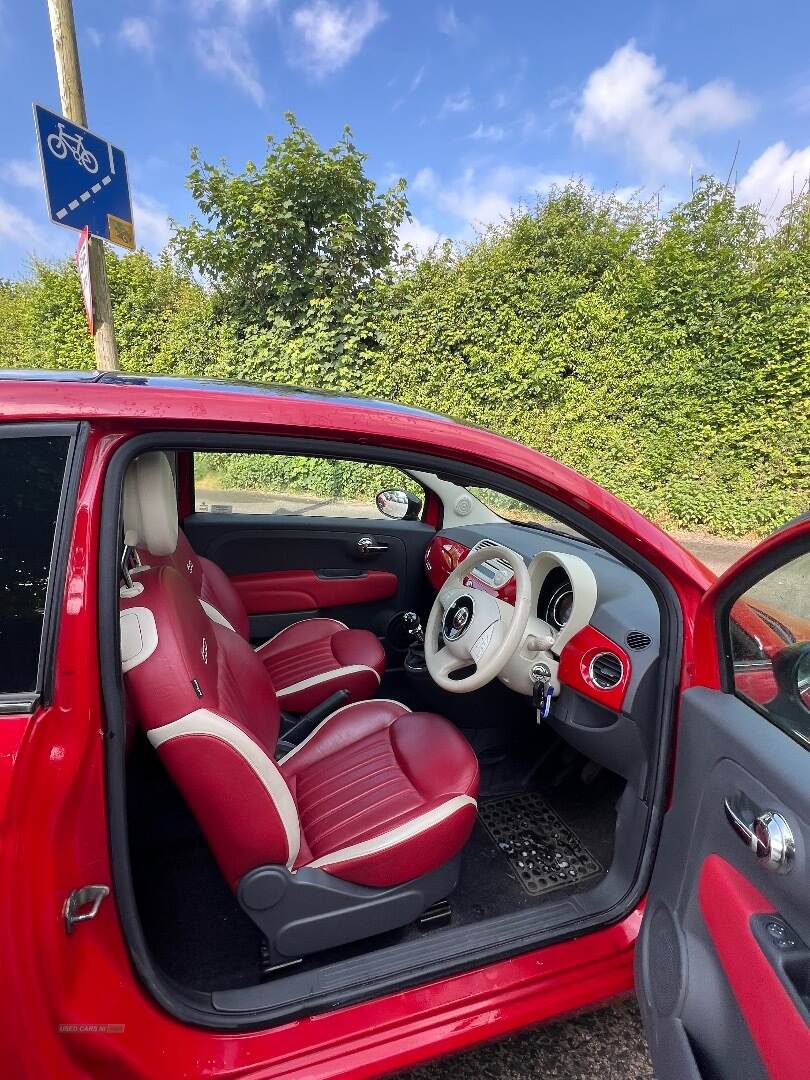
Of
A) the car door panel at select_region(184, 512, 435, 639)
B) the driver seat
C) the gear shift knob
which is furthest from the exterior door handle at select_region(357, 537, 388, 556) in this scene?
the driver seat

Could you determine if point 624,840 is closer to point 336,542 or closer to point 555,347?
point 336,542

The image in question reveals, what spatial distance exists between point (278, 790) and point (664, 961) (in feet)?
2.89

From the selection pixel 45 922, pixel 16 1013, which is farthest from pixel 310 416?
pixel 16 1013

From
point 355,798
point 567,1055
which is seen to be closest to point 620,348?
point 355,798

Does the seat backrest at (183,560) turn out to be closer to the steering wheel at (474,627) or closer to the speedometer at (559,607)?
the steering wheel at (474,627)

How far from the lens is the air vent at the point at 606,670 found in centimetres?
159

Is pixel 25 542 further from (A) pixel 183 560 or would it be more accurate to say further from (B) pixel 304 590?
(B) pixel 304 590

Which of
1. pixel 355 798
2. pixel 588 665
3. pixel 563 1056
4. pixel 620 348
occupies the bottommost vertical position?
pixel 563 1056

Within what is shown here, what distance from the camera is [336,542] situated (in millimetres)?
3170

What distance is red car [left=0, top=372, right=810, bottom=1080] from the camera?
942 mm

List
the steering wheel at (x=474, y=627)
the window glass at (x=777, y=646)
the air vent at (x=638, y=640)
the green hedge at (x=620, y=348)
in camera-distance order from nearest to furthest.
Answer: the window glass at (x=777, y=646) → the air vent at (x=638, y=640) → the steering wheel at (x=474, y=627) → the green hedge at (x=620, y=348)

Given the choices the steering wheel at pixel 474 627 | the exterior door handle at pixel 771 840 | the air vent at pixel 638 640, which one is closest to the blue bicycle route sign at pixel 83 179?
the steering wheel at pixel 474 627

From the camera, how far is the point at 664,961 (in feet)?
3.85

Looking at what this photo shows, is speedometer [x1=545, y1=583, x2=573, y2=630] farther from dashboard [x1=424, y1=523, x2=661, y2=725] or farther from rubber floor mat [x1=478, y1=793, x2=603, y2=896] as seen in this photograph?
rubber floor mat [x1=478, y1=793, x2=603, y2=896]
